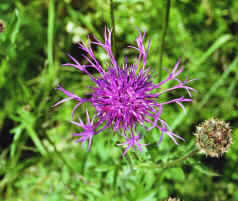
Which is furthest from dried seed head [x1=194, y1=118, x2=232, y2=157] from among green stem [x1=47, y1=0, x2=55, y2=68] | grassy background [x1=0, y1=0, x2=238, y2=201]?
green stem [x1=47, y1=0, x2=55, y2=68]

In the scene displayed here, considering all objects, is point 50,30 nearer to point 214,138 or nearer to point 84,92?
point 84,92

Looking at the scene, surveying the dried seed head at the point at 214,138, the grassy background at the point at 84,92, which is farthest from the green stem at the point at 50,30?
the dried seed head at the point at 214,138

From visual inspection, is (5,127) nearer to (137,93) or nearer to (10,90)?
(10,90)

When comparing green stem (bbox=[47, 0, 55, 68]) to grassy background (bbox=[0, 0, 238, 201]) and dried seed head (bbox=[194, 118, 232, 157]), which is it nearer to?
grassy background (bbox=[0, 0, 238, 201])

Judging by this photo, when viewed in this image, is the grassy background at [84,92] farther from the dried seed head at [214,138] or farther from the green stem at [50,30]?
the dried seed head at [214,138]

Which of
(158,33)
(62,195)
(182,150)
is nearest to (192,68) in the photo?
(158,33)

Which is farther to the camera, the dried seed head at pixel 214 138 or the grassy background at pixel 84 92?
the grassy background at pixel 84 92

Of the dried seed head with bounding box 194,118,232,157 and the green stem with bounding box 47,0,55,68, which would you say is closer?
the dried seed head with bounding box 194,118,232,157
